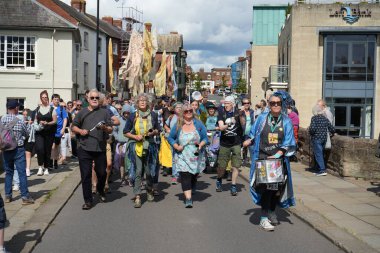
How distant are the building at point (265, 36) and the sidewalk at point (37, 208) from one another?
123ft

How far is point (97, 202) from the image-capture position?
8.77 meters

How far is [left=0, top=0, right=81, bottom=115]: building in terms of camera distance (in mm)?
28578

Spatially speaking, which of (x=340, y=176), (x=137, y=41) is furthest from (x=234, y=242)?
(x=137, y=41)

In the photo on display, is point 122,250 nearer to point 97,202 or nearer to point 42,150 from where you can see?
point 97,202

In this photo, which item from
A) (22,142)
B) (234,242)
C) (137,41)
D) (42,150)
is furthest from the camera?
(137,41)

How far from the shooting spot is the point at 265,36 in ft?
158

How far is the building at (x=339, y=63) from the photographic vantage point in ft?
104

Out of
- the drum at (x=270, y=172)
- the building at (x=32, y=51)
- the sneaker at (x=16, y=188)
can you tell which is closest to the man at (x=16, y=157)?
the sneaker at (x=16, y=188)

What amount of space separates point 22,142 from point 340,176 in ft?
23.3

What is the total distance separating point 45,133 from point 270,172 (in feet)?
21.4

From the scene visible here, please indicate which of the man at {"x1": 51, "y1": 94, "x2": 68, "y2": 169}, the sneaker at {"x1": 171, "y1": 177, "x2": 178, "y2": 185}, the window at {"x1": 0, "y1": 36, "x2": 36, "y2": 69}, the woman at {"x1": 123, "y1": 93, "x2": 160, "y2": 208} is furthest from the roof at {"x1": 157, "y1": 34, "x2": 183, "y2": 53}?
the woman at {"x1": 123, "y1": 93, "x2": 160, "y2": 208}

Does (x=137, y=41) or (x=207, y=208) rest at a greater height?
(x=137, y=41)

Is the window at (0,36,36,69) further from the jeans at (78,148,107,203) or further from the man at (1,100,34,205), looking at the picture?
the jeans at (78,148,107,203)

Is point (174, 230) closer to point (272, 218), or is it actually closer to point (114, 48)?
point (272, 218)
